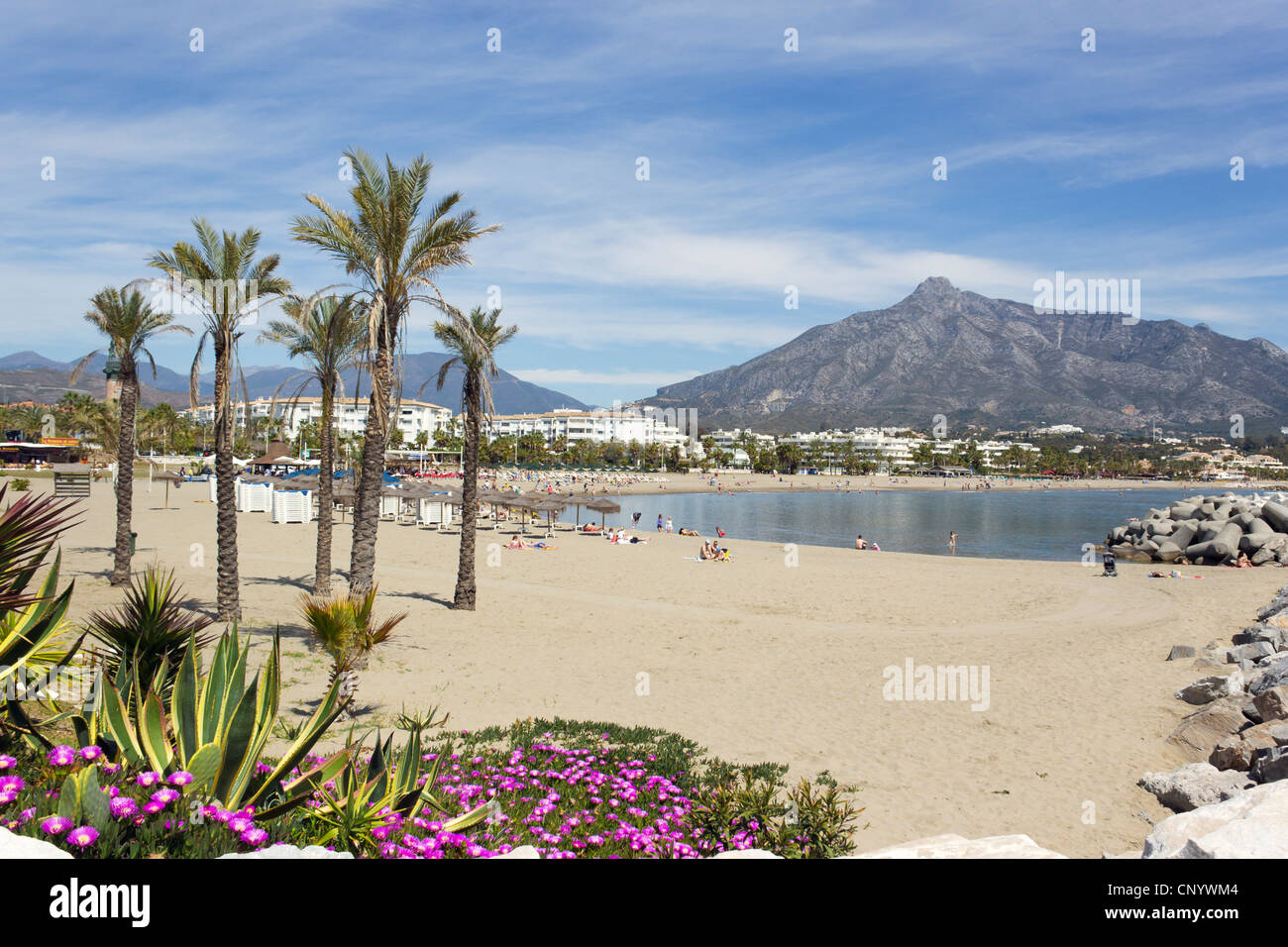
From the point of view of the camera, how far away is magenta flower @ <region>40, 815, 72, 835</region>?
288cm

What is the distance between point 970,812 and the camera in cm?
720

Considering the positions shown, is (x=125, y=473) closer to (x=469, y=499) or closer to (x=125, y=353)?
(x=125, y=353)

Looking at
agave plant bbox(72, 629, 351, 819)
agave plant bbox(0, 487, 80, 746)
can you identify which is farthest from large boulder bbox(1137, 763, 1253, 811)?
agave plant bbox(0, 487, 80, 746)

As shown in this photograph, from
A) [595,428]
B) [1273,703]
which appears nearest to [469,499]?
[1273,703]

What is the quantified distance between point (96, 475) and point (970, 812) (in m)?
73.0

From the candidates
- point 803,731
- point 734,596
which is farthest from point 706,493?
point 803,731

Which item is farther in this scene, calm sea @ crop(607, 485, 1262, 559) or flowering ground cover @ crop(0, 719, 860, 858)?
calm sea @ crop(607, 485, 1262, 559)

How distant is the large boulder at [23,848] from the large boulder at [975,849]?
3661 millimetres

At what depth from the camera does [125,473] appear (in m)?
16.3

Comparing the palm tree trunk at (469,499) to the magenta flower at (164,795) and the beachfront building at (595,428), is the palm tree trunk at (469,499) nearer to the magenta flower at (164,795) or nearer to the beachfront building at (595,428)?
the magenta flower at (164,795)

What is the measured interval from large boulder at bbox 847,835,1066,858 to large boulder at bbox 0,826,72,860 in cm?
366

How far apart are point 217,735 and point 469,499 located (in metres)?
12.8

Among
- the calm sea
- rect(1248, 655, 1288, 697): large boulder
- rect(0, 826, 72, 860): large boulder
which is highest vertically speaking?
rect(0, 826, 72, 860): large boulder

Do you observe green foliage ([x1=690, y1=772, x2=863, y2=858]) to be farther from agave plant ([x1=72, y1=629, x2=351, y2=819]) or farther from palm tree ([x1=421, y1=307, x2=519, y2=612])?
palm tree ([x1=421, y1=307, x2=519, y2=612])
